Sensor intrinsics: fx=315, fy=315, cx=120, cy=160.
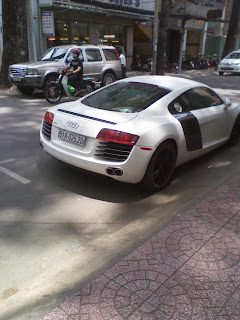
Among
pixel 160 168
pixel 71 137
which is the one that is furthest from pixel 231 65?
pixel 71 137

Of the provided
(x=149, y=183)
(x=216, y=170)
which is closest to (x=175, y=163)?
(x=149, y=183)

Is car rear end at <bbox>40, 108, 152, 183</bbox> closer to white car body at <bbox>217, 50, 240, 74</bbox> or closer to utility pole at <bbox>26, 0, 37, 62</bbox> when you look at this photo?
utility pole at <bbox>26, 0, 37, 62</bbox>

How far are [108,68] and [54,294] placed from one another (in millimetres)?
11959

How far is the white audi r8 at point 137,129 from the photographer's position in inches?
152

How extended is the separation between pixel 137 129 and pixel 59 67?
8604mm

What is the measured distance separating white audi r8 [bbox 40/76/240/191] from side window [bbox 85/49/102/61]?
318 inches

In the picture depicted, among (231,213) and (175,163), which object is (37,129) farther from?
(231,213)

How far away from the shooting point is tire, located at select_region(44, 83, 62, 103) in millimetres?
10477

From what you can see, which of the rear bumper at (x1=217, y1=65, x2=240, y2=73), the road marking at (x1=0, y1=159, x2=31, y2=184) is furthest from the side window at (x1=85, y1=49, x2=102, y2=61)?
the rear bumper at (x1=217, y1=65, x2=240, y2=73)

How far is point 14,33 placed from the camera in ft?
41.8

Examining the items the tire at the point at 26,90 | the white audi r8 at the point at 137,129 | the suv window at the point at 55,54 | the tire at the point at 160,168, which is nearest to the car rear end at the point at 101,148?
the white audi r8 at the point at 137,129

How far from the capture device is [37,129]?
24.3 feet

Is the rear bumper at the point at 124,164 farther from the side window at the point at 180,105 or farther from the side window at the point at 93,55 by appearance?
the side window at the point at 93,55

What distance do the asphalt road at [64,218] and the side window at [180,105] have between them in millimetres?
1049
